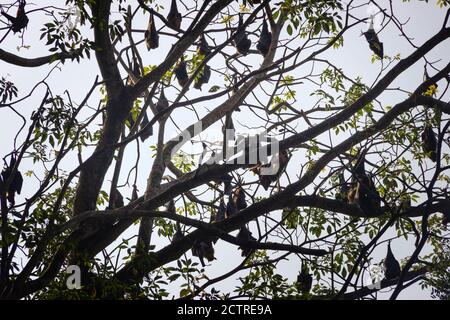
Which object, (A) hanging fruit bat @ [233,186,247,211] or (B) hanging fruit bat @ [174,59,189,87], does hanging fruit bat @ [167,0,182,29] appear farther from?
(A) hanging fruit bat @ [233,186,247,211]

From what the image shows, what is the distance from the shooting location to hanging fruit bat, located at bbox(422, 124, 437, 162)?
5832 millimetres

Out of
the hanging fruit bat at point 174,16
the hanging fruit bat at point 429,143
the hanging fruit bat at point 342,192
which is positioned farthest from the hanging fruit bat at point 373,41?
the hanging fruit bat at point 174,16

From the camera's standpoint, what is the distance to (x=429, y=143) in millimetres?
5945

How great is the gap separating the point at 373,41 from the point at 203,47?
7.33ft

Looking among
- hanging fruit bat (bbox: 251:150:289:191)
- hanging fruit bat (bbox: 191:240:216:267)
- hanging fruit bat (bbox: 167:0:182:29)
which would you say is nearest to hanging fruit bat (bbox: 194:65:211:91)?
hanging fruit bat (bbox: 167:0:182:29)

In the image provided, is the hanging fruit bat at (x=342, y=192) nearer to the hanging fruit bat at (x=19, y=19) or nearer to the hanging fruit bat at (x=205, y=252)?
the hanging fruit bat at (x=205, y=252)

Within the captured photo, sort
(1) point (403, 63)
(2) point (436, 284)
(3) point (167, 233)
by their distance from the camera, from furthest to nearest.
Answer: (3) point (167, 233)
(2) point (436, 284)
(1) point (403, 63)

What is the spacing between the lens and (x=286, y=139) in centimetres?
490

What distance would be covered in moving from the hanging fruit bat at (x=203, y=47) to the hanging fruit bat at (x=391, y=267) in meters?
3.26

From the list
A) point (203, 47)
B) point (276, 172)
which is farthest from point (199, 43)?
point (276, 172)

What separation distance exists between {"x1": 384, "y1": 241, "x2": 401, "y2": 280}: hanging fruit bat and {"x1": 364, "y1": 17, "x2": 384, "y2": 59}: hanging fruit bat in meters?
2.70
